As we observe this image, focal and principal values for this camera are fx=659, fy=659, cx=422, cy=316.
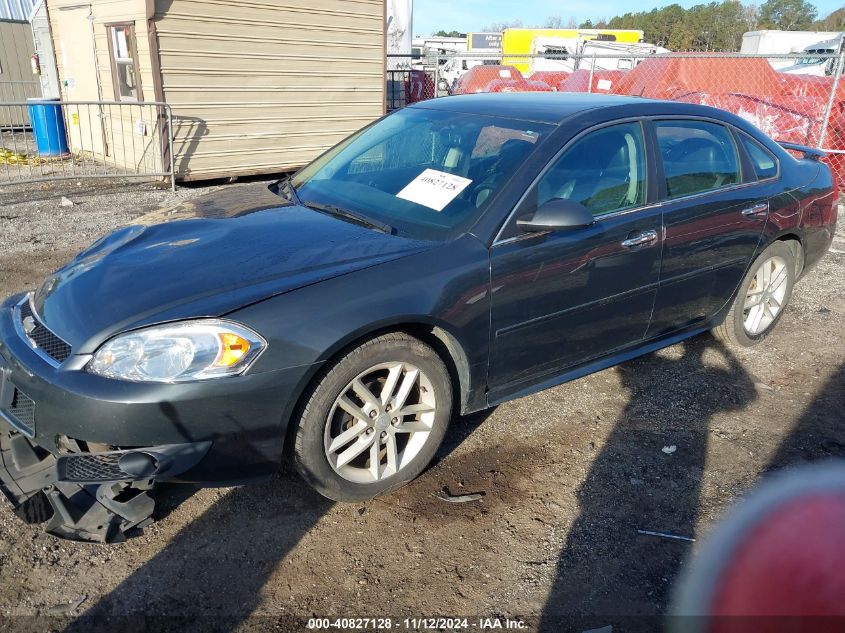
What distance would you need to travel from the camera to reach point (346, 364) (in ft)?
8.81

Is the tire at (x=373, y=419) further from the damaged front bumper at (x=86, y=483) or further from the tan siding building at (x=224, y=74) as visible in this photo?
the tan siding building at (x=224, y=74)

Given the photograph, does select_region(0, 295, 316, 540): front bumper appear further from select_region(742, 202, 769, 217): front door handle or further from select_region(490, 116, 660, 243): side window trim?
select_region(742, 202, 769, 217): front door handle

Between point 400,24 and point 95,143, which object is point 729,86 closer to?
point 400,24

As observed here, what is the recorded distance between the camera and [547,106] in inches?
144

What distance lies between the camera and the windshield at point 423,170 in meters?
3.18

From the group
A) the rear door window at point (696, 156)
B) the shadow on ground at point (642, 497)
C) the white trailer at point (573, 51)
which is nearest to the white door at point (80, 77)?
the rear door window at point (696, 156)

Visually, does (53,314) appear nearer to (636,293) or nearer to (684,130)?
(636,293)

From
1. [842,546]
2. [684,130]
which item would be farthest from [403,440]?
[684,130]

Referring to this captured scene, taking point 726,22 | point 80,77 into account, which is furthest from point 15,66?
point 726,22

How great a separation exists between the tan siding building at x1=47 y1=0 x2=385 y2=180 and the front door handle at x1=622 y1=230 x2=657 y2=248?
7906 millimetres

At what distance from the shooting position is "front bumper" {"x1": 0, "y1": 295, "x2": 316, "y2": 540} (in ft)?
7.84

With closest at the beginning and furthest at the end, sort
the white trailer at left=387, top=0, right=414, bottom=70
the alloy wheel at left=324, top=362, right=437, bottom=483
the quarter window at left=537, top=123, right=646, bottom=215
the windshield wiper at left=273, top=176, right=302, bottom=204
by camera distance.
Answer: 1. the alloy wheel at left=324, top=362, right=437, bottom=483
2. the quarter window at left=537, top=123, right=646, bottom=215
3. the windshield wiper at left=273, top=176, right=302, bottom=204
4. the white trailer at left=387, top=0, right=414, bottom=70

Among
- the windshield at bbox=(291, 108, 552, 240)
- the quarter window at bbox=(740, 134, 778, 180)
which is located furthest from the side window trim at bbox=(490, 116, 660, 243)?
the quarter window at bbox=(740, 134, 778, 180)

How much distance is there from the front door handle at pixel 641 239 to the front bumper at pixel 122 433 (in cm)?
188
